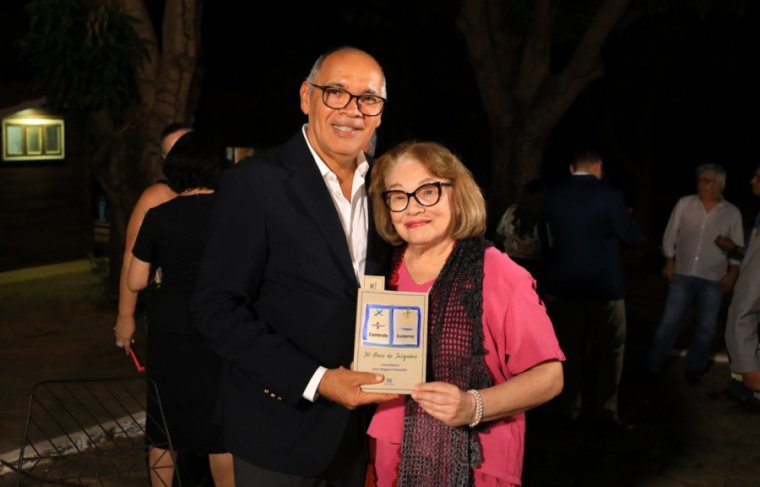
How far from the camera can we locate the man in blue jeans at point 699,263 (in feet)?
27.9

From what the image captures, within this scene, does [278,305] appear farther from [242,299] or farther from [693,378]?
[693,378]

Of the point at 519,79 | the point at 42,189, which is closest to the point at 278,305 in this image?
the point at 519,79

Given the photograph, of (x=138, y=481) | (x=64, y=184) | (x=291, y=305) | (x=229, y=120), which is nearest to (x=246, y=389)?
(x=291, y=305)

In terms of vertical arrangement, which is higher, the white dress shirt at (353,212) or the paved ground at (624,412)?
the white dress shirt at (353,212)

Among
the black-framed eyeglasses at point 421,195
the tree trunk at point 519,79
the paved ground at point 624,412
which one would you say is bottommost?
the paved ground at point 624,412

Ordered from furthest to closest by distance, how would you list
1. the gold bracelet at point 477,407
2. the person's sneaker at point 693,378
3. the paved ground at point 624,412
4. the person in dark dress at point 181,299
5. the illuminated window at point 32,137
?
the illuminated window at point 32,137 → the person's sneaker at point 693,378 → the paved ground at point 624,412 → the person in dark dress at point 181,299 → the gold bracelet at point 477,407

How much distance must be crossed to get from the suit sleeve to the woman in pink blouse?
0.39 meters

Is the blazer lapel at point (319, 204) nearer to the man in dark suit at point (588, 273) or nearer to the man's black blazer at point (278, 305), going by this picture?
the man's black blazer at point (278, 305)

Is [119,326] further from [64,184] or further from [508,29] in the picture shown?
[64,184]

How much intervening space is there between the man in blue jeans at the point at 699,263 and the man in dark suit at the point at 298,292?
19.8 feet

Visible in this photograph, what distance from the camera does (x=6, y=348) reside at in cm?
994

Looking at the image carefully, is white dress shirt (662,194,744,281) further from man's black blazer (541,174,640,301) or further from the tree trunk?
the tree trunk

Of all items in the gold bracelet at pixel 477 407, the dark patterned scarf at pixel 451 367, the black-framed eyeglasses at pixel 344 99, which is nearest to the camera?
the gold bracelet at pixel 477 407

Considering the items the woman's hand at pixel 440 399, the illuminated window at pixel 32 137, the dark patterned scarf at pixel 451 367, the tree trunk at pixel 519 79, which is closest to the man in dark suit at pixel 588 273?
the dark patterned scarf at pixel 451 367
